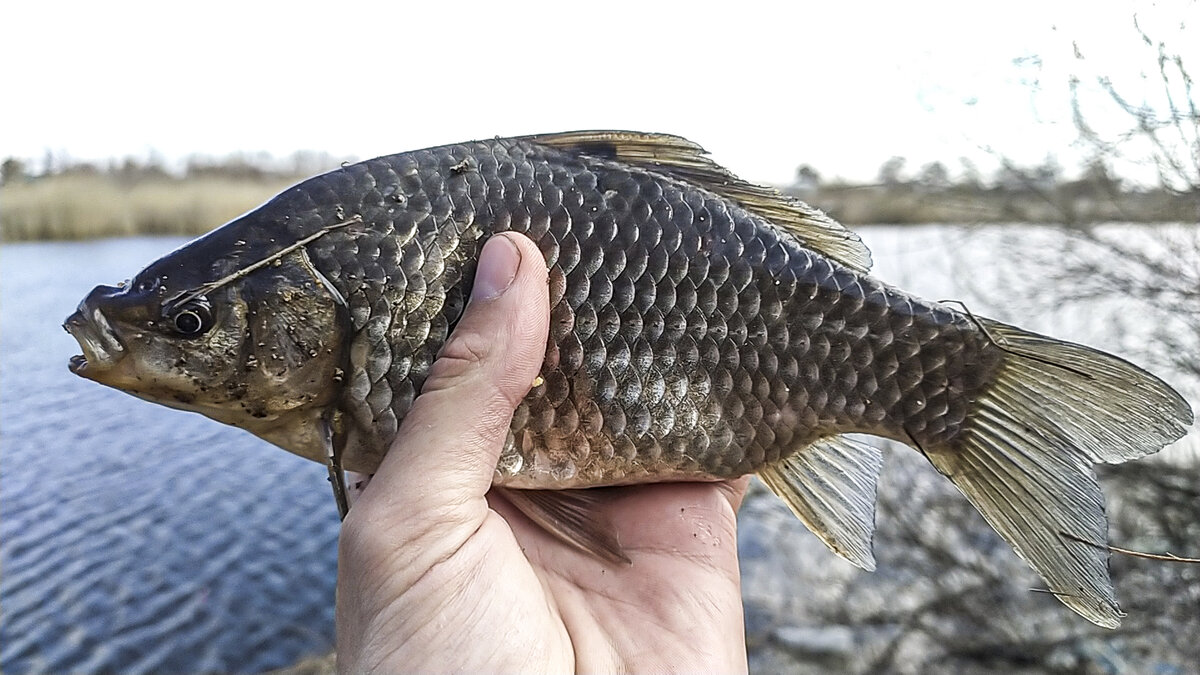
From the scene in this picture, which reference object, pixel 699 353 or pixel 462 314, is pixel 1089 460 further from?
pixel 462 314

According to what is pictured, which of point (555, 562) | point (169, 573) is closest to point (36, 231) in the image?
point (169, 573)

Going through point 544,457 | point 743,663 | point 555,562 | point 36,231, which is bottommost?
point 36,231

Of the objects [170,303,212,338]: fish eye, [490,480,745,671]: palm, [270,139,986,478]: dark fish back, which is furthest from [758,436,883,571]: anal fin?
[170,303,212,338]: fish eye

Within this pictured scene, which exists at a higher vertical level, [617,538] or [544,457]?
[544,457]

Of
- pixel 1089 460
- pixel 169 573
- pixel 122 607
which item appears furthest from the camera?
pixel 169 573

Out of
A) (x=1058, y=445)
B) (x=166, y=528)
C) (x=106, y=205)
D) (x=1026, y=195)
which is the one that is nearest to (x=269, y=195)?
(x=166, y=528)

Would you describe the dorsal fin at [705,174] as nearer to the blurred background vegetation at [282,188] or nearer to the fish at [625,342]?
the fish at [625,342]

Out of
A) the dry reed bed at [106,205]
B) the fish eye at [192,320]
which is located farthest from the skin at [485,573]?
the dry reed bed at [106,205]

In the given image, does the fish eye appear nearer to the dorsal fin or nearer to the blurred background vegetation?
the dorsal fin
